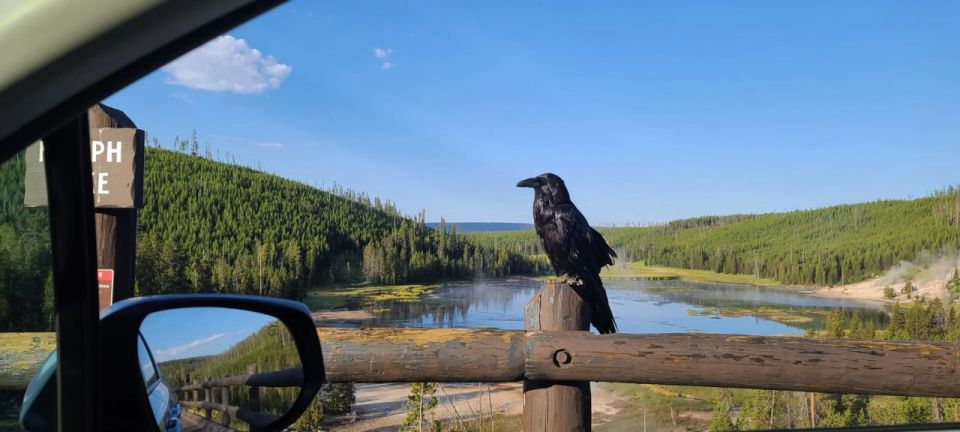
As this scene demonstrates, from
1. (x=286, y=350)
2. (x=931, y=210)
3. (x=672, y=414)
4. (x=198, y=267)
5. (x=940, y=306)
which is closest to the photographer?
(x=286, y=350)

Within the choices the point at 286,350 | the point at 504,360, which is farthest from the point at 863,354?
the point at 286,350

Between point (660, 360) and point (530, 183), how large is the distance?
1279 mm

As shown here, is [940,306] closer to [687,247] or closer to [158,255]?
[687,247]

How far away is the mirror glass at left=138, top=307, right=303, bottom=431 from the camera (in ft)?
2.23

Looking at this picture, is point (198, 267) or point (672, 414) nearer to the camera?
point (198, 267)

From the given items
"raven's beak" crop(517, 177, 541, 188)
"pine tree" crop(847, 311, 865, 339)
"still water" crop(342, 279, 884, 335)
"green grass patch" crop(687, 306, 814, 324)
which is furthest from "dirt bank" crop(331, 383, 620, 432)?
"pine tree" crop(847, 311, 865, 339)

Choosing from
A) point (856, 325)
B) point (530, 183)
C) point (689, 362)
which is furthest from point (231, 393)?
point (856, 325)

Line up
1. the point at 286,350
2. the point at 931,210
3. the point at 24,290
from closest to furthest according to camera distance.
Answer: the point at 24,290, the point at 286,350, the point at 931,210

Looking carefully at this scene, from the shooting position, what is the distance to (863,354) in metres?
2.14

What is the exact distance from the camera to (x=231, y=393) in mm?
823

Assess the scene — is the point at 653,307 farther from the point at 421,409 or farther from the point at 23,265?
the point at 23,265

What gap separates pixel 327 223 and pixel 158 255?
0.84 m

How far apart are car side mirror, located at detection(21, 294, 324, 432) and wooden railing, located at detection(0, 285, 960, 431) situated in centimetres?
120

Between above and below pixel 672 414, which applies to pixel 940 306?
above
